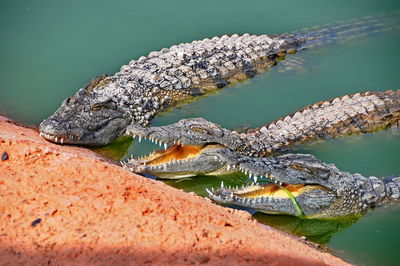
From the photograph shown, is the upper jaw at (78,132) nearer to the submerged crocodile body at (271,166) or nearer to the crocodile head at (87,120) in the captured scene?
the crocodile head at (87,120)

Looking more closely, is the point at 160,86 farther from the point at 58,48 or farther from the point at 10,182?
the point at 10,182

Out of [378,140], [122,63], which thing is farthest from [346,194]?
[122,63]

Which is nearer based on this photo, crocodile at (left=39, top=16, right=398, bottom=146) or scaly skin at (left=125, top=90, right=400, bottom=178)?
scaly skin at (left=125, top=90, right=400, bottom=178)

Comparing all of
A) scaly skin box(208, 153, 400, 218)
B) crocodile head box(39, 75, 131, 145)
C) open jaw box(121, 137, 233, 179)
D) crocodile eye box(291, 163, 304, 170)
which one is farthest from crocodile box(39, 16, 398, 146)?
crocodile eye box(291, 163, 304, 170)

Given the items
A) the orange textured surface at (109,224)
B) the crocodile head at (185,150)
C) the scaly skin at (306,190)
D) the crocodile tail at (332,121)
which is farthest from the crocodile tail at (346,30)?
the orange textured surface at (109,224)

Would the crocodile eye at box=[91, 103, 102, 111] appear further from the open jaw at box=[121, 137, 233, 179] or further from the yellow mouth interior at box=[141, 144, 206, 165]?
the yellow mouth interior at box=[141, 144, 206, 165]

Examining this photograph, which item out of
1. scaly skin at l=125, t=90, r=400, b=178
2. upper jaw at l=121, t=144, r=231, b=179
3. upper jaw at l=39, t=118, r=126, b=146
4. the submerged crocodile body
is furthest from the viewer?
upper jaw at l=39, t=118, r=126, b=146
